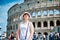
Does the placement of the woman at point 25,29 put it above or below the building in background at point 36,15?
below

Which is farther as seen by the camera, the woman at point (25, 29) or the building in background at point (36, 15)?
the building in background at point (36, 15)

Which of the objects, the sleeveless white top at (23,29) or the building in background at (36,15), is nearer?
the sleeveless white top at (23,29)

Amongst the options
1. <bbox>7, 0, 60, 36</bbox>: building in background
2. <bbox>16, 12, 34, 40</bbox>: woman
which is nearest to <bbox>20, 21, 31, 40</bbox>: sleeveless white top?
<bbox>16, 12, 34, 40</bbox>: woman

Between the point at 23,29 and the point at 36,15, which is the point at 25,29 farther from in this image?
the point at 36,15

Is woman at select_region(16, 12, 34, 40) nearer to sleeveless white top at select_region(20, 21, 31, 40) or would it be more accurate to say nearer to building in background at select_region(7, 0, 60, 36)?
sleeveless white top at select_region(20, 21, 31, 40)

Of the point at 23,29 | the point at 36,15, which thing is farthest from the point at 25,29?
the point at 36,15

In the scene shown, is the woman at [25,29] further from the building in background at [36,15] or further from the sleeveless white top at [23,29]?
the building in background at [36,15]

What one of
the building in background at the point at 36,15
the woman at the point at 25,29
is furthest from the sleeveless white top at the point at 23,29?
the building in background at the point at 36,15

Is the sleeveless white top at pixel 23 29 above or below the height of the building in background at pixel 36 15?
below

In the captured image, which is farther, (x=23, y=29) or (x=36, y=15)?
(x=36, y=15)

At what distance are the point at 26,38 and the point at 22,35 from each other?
2.7 inches

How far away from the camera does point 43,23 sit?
6504 mm

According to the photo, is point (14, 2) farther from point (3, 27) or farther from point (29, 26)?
point (29, 26)

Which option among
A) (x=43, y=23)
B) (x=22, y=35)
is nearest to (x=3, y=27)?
(x=22, y=35)
